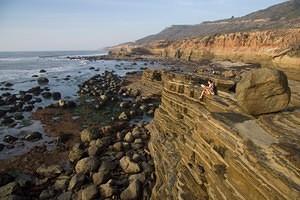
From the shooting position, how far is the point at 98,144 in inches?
840

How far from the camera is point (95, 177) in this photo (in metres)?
16.6

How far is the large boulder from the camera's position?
990 cm

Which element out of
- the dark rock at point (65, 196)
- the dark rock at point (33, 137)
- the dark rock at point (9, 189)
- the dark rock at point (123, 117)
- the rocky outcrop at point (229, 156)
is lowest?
the dark rock at point (123, 117)

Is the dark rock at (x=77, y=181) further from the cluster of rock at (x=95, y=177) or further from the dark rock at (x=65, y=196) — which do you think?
the dark rock at (x=65, y=196)

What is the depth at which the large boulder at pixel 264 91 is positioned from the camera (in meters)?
9.90

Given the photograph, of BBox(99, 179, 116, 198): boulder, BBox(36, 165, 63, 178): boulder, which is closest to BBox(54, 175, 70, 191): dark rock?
BBox(36, 165, 63, 178): boulder

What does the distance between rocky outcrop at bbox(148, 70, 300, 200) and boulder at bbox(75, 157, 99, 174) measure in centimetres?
377

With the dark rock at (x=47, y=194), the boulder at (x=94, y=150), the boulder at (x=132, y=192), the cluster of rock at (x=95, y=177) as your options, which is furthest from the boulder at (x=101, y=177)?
the boulder at (x=94, y=150)

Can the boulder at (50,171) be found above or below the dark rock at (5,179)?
below

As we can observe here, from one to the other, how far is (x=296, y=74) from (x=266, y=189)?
14.2 metres

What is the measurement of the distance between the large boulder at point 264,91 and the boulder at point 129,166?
867 cm

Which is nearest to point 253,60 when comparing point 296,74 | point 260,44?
point 260,44

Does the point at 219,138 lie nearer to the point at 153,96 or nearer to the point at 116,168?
the point at 116,168

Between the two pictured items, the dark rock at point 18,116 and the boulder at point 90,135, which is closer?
the boulder at point 90,135
